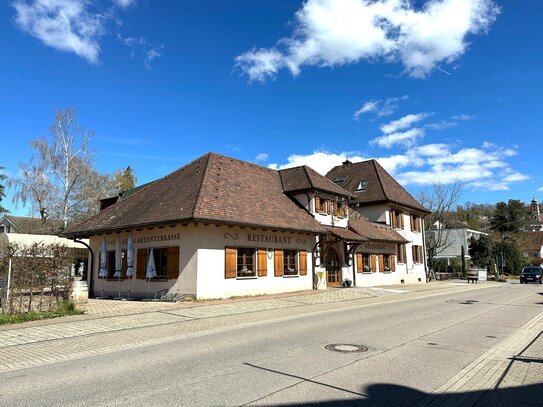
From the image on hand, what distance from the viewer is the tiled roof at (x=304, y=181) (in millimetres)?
26875

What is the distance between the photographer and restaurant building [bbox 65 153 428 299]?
19.2 meters

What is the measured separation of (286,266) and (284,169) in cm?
929

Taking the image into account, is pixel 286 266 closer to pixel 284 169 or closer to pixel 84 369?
pixel 284 169

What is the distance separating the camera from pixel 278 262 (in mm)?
22703

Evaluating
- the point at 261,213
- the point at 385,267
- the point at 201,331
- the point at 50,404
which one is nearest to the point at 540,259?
the point at 385,267

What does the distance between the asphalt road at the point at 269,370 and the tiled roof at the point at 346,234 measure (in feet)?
46.8

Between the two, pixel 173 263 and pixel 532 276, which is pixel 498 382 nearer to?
pixel 173 263

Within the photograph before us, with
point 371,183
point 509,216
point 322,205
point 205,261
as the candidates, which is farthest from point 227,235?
point 509,216

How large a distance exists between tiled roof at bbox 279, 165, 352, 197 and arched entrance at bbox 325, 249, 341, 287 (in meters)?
4.05

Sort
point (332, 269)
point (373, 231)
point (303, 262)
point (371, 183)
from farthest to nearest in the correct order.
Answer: point (371, 183) → point (373, 231) → point (332, 269) → point (303, 262)

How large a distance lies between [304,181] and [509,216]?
66.2 meters

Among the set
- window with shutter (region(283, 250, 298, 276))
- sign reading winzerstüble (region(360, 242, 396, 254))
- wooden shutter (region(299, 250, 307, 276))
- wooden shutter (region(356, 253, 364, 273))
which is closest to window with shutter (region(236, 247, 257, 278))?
window with shutter (region(283, 250, 298, 276))

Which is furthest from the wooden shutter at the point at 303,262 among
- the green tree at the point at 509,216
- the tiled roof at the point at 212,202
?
the green tree at the point at 509,216

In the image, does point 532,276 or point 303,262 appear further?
point 532,276
